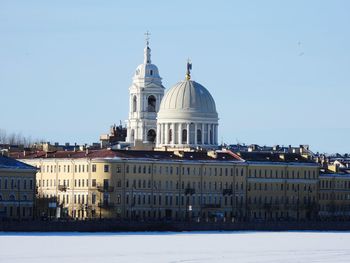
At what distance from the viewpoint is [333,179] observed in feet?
506

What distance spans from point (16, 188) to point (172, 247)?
88.3 feet

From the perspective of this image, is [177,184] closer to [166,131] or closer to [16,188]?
[16,188]

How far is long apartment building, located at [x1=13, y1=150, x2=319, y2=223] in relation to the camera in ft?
444

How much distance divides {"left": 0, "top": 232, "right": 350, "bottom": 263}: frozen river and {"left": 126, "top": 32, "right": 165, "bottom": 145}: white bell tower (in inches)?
1674

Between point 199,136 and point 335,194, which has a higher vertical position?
point 199,136

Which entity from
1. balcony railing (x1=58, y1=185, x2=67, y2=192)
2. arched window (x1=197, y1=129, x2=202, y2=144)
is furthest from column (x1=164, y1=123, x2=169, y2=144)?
balcony railing (x1=58, y1=185, x2=67, y2=192)

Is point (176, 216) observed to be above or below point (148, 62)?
below

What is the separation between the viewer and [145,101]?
164625mm

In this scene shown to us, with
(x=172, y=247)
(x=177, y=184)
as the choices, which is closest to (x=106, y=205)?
(x=177, y=184)

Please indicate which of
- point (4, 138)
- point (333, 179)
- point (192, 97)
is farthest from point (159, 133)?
point (4, 138)

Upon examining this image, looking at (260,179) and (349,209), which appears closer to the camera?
(260,179)

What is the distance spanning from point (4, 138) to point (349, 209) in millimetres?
52530

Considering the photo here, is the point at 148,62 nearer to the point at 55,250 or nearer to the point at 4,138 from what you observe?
the point at 4,138

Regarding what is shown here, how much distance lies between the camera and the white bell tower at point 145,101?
164125 mm
